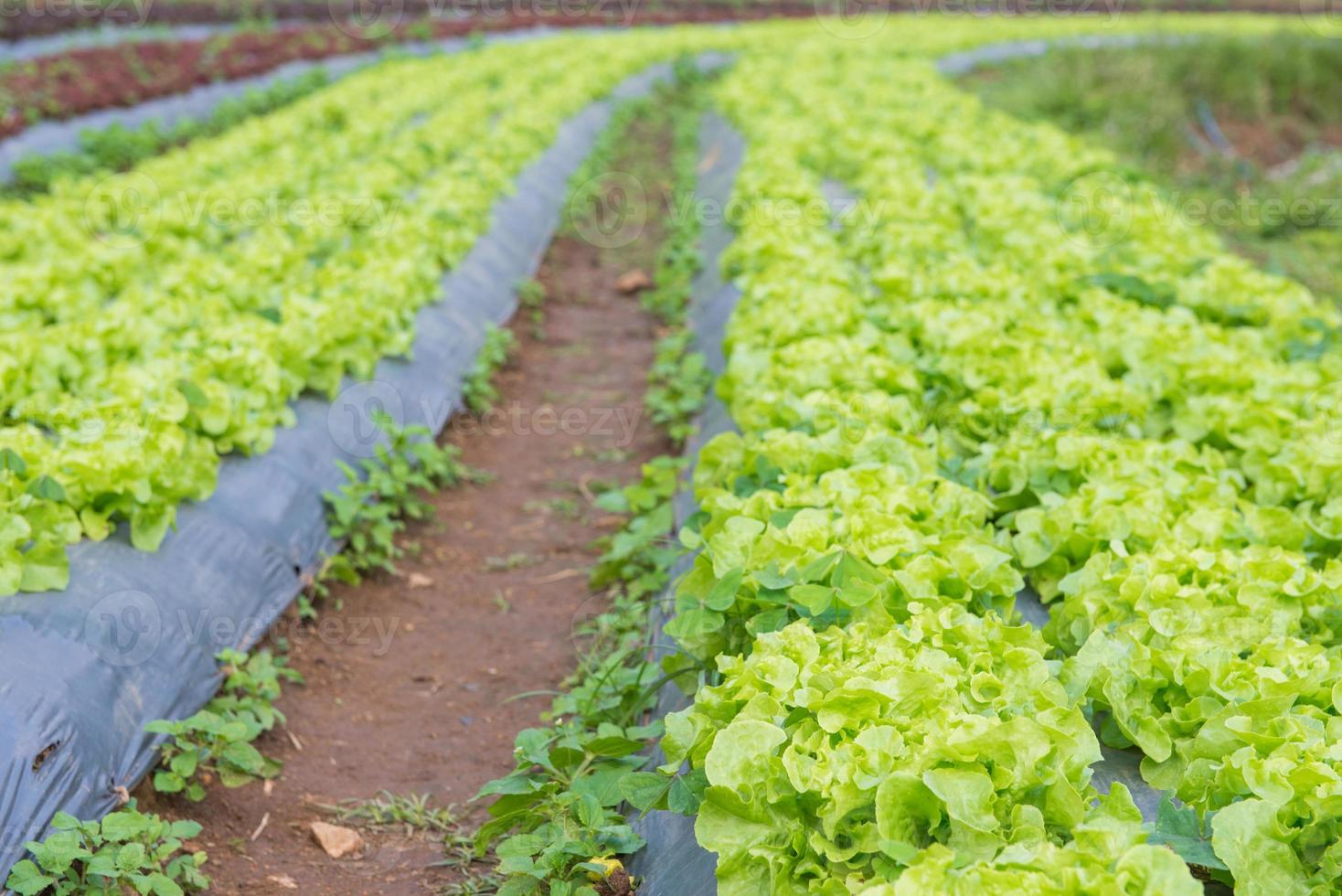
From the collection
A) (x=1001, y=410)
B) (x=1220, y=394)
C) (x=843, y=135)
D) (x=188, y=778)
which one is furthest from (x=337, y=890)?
(x=843, y=135)

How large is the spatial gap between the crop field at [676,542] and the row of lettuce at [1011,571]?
0.05ft

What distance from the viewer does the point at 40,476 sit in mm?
4148

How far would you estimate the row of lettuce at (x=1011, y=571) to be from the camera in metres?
2.49

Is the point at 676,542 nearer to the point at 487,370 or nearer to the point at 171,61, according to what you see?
the point at 487,370

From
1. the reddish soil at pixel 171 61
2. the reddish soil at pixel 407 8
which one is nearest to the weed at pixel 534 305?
the reddish soil at pixel 171 61

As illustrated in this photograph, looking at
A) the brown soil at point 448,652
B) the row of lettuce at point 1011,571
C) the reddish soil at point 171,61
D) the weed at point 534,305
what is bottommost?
the brown soil at point 448,652

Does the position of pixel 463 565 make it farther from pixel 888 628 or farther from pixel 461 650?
pixel 888 628

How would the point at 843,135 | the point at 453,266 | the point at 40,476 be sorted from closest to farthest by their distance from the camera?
the point at 40,476 < the point at 453,266 < the point at 843,135

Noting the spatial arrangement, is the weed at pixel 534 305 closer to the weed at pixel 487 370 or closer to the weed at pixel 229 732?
the weed at pixel 487 370

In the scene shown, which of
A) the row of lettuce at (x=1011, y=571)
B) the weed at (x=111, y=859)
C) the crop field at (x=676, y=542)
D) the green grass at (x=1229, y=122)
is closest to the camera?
the row of lettuce at (x=1011, y=571)

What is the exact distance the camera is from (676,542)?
16.5 ft

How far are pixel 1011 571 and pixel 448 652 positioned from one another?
104 inches

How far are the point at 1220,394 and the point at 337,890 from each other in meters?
3.87

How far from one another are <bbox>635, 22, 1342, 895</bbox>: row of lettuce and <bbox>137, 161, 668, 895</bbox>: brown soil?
1201mm
